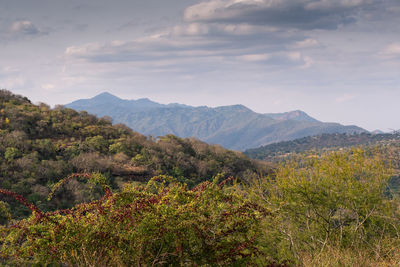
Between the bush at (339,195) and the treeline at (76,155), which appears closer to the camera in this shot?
the bush at (339,195)

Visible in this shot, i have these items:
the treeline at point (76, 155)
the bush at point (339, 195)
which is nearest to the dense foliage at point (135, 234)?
the bush at point (339, 195)

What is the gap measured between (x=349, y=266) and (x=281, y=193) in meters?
8.17

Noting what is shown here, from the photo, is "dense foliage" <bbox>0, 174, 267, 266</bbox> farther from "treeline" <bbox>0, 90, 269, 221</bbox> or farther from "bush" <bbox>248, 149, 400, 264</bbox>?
"treeline" <bbox>0, 90, 269, 221</bbox>

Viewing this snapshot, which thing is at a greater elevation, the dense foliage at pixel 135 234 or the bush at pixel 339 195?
the dense foliage at pixel 135 234

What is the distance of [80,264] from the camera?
13.3 ft

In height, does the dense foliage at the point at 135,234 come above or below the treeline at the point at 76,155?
above

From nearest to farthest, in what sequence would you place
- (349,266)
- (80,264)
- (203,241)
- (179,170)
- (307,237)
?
1. (80,264)
2. (203,241)
3. (349,266)
4. (307,237)
5. (179,170)

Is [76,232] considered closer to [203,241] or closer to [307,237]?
[203,241]

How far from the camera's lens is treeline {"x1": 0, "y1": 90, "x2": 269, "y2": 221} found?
117 feet

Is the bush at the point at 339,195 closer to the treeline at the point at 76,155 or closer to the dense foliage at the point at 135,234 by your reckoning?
the dense foliage at the point at 135,234

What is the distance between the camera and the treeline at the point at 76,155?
35.6m

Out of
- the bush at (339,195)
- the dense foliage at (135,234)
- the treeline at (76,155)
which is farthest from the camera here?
the treeline at (76,155)

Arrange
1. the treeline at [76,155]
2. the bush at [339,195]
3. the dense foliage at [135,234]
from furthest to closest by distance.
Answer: the treeline at [76,155] < the bush at [339,195] < the dense foliage at [135,234]

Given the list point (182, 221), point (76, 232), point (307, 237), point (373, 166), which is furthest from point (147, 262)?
point (373, 166)
